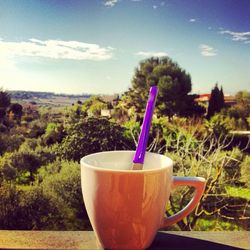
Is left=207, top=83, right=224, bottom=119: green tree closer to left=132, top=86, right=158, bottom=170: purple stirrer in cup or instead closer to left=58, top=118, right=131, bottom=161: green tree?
left=58, top=118, right=131, bottom=161: green tree

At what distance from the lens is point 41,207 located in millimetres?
1708

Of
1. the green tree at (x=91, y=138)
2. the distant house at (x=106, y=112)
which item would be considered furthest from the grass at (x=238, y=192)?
the distant house at (x=106, y=112)

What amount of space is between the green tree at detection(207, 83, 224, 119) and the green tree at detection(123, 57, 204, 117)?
0.23 ft

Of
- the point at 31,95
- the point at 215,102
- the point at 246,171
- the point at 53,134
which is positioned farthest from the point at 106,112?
the point at 246,171

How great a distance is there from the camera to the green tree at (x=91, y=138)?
1.68 metres

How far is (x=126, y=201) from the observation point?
0.28 m

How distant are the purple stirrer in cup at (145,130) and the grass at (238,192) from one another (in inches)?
67.7

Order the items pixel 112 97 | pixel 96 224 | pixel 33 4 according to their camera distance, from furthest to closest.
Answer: pixel 112 97 → pixel 33 4 → pixel 96 224

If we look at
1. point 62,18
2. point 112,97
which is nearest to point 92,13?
point 62,18

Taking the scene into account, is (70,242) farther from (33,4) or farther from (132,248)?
(33,4)

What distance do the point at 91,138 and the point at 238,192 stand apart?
858 mm

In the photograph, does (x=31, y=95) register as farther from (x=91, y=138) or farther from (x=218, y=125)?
(x=218, y=125)

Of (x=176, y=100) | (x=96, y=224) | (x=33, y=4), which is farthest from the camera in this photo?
(x=176, y=100)

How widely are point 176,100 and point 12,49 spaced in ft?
2.58
